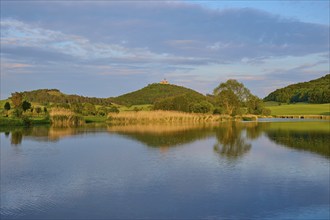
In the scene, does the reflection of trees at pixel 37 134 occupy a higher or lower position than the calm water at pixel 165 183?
higher

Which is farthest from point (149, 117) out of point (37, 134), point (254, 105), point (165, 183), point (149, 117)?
point (165, 183)

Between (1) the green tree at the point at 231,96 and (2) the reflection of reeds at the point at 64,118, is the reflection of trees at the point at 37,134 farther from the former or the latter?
→ (1) the green tree at the point at 231,96

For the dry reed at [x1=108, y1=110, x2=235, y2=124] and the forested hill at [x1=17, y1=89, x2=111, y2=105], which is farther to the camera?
the forested hill at [x1=17, y1=89, x2=111, y2=105]

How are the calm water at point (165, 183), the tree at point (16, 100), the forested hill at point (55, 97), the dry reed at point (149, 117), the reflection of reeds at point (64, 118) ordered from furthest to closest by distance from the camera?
the forested hill at point (55, 97) < the dry reed at point (149, 117) < the tree at point (16, 100) < the reflection of reeds at point (64, 118) < the calm water at point (165, 183)

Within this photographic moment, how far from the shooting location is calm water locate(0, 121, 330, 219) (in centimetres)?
866

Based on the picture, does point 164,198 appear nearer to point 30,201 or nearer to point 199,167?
point 30,201

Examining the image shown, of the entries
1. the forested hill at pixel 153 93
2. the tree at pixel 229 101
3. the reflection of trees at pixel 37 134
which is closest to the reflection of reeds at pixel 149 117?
the reflection of trees at pixel 37 134

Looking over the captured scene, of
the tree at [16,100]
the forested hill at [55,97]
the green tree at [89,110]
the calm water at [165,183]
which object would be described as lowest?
the calm water at [165,183]

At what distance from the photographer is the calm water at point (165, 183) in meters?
8.66

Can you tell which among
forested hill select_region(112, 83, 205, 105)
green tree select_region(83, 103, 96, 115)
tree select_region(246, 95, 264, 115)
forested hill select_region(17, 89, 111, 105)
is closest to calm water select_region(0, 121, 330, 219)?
green tree select_region(83, 103, 96, 115)

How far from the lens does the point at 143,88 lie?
12206 centimetres

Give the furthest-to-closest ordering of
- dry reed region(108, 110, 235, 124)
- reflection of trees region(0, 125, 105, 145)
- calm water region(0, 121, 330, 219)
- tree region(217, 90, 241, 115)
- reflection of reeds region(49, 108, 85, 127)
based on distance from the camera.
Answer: tree region(217, 90, 241, 115) < dry reed region(108, 110, 235, 124) < reflection of reeds region(49, 108, 85, 127) < reflection of trees region(0, 125, 105, 145) < calm water region(0, 121, 330, 219)

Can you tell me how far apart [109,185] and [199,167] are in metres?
3.92

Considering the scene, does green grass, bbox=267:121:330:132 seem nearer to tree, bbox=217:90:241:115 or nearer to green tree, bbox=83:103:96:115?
tree, bbox=217:90:241:115
